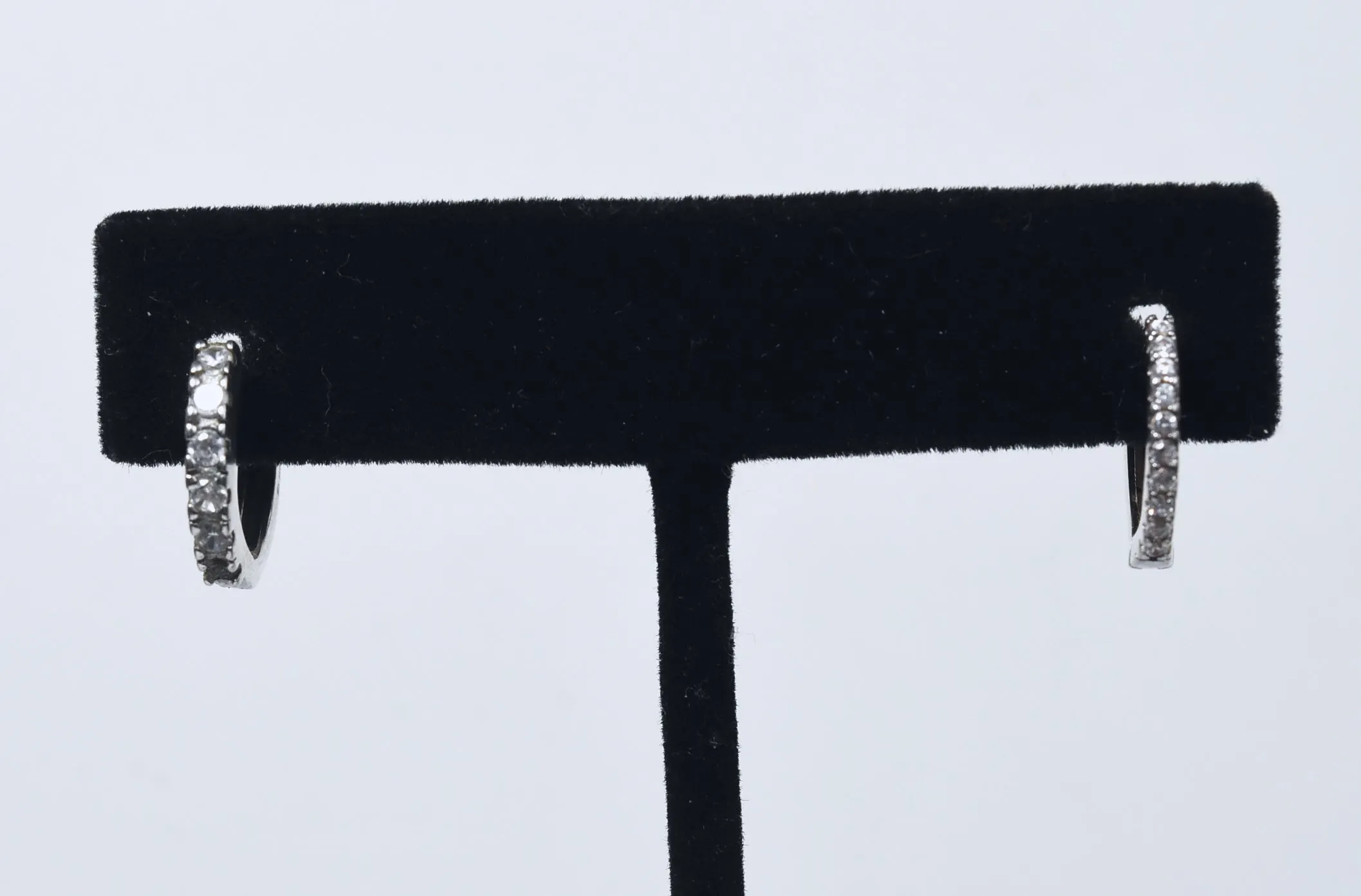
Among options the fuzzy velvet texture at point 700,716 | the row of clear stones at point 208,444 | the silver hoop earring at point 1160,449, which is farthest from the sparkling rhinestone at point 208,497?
the silver hoop earring at point 1160,449

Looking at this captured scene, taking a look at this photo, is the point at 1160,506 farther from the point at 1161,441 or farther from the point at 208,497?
the point at 208,497

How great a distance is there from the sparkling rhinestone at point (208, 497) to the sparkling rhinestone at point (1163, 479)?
1.31ft

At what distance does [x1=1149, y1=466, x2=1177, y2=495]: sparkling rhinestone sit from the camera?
1.97 feet

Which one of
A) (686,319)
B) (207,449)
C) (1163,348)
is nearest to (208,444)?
(207,449)

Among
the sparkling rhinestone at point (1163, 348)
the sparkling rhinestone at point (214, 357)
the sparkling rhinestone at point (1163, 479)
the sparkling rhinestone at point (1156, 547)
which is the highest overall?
the sparkling rhinestone at point (214, 357)

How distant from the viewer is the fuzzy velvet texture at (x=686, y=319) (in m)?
0.60

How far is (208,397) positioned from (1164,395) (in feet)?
1.33

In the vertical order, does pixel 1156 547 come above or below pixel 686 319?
below

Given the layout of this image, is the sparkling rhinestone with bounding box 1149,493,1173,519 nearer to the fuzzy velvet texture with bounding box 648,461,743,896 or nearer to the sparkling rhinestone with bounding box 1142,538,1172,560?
the sparkling rhinestone with bounding box 1142,538,1172,560

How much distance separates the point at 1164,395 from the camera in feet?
1.94

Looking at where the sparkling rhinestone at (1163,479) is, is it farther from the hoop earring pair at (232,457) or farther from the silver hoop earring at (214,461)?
the silver hoop earring at (214,461)

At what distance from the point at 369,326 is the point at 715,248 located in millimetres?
155

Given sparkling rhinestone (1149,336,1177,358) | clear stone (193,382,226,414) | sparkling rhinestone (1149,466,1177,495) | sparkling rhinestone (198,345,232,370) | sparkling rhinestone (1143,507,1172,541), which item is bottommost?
sparkling rhinestone (1143,507,1172,541)

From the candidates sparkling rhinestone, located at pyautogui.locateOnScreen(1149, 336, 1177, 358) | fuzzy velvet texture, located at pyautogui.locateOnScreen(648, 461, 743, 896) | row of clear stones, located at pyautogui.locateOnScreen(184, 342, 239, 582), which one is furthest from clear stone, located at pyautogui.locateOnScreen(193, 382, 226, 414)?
sparkling rhinestone, located at pyautogui.locateOnScreen(1149, 336, 1177, 358)
